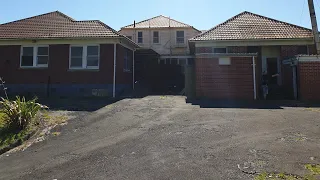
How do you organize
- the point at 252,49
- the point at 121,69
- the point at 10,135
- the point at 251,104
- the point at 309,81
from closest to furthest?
the point at 10,135 < the point at 251,104 < the point at 309,81 < the point at 121,69 < the point at 252,49

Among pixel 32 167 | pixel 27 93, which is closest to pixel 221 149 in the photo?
pixel 32 167

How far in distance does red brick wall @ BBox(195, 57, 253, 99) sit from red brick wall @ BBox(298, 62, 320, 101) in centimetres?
275

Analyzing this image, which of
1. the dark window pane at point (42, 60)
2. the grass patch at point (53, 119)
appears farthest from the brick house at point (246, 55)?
the dark window pane at point (42, 60)

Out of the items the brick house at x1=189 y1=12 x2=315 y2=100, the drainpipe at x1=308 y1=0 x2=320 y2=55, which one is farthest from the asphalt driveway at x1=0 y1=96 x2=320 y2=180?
the drainpipe at x1=308 y1=0 x2=320 y2=55

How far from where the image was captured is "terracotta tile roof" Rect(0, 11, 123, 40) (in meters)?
16.6

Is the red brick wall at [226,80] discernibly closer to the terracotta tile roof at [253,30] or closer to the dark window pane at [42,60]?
the terracotta tile roof at [253,30]

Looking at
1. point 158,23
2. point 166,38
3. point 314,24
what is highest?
point 158,23

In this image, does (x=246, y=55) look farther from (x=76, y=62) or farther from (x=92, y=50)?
(x=76, y=62)

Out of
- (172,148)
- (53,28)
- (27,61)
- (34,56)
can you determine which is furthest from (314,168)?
(53,28)

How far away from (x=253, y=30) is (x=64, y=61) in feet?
42.9

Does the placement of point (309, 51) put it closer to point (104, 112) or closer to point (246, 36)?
point (246, 36)

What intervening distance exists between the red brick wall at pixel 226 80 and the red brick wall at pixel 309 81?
2752 millimetres

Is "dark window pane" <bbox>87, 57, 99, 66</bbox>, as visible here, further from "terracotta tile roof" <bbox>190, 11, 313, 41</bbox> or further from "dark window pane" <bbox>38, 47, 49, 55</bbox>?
"terracotta tile roof" <bbox>190, 11, 313, 41</bbox>

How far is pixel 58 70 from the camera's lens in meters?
16.7
